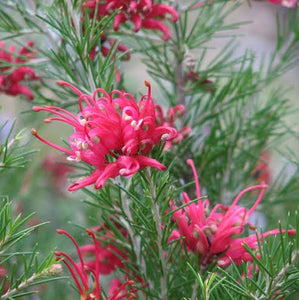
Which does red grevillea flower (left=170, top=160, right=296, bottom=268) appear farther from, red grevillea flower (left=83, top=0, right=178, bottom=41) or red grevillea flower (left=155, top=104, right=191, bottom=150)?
red grevillea flower (left=83, top=0, right=178, bottom=41)

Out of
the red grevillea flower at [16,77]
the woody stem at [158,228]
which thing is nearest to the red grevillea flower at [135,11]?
the red grevillea flower at [16,77]

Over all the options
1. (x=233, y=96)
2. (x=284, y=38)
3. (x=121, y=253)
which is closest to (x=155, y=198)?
(x=121, y=253)

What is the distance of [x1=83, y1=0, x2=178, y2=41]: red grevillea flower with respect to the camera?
2.07 ft

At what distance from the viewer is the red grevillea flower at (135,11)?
2.07 feet

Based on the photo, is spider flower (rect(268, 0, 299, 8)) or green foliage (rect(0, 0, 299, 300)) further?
spider flower (rect(268, 0, 299, 8))

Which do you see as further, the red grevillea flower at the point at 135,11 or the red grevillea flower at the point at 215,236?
the red grevillea flower at the point at 135,11

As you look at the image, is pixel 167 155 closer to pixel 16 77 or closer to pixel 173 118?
pixel 173 118

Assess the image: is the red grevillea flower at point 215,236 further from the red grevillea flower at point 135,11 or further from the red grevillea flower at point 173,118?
the red grevillea flower at point 135,11

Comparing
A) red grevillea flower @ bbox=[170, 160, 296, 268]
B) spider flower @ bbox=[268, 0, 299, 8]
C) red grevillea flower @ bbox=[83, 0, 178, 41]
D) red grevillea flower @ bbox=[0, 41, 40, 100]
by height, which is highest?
spider flower @ bbox=[268, 0, 299, 8]

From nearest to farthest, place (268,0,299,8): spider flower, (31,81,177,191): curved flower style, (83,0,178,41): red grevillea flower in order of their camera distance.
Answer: (31,81,177,191): curved flower style
(83,0,178,41): red grevillea flower
(268,0,299,8): spider flower

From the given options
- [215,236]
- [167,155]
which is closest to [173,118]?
[167,155]

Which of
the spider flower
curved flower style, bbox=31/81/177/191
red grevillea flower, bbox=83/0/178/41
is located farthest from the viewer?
the spider flower

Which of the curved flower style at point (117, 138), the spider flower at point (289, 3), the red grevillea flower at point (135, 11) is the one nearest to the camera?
the curved flower style at point (117, 138)

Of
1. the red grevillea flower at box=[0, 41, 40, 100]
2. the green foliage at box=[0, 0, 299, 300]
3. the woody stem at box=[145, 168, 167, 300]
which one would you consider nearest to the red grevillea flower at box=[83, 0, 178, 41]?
the green foliage at box=[0, 0, 299, 300]
